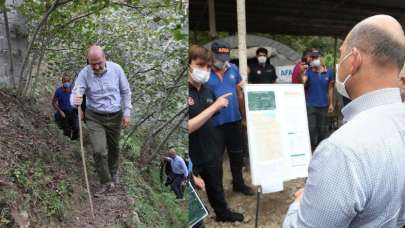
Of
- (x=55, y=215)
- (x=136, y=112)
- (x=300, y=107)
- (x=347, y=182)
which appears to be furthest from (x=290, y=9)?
(x=347, y=182)

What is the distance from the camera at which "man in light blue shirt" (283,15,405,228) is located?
874 millimetres

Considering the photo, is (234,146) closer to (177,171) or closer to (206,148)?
(206,148)

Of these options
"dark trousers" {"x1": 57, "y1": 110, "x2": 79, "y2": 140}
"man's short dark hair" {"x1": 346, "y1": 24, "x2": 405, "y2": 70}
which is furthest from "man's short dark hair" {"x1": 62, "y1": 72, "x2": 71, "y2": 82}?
"man's short dark hair" {"x1": 346, "y1": 24, "x2": 405, "y2": 70}

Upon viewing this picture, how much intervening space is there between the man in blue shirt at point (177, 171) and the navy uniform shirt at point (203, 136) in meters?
0.37

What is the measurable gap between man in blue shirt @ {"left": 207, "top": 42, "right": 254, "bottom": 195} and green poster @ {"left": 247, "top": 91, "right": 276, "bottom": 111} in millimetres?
269

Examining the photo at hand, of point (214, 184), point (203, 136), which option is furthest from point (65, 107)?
point (214, 184)

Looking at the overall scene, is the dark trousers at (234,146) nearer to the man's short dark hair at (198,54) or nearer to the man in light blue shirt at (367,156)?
the man's short dark hair at (198,54)

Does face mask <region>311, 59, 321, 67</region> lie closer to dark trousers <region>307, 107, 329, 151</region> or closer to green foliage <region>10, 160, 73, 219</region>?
dark trousers <region>307, 107, 329, 151</region>

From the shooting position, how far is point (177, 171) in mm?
2105

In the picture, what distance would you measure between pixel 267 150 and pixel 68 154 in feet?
4.34

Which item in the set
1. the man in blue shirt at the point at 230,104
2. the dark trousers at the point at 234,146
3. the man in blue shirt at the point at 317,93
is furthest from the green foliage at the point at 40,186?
the man in blue shirt at the point at 317,93

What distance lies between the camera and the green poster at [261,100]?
267cm

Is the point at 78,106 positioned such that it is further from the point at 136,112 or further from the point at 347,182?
the point at 347,182

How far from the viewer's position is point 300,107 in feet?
9.66
